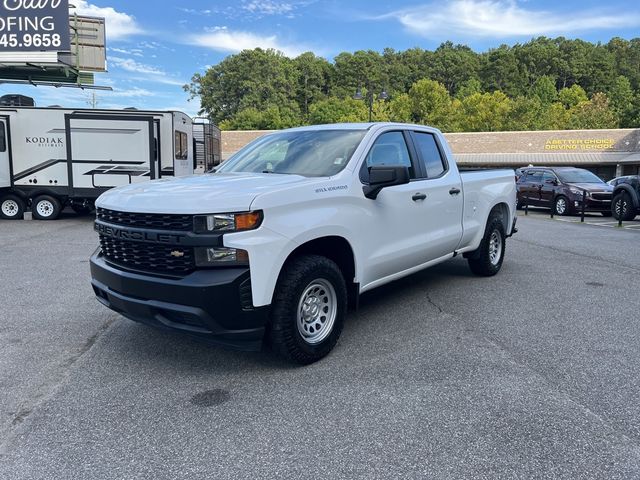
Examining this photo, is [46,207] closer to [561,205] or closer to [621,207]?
[621,207]

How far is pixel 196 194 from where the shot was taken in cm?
369

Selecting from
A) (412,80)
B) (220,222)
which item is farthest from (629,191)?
(412,80)

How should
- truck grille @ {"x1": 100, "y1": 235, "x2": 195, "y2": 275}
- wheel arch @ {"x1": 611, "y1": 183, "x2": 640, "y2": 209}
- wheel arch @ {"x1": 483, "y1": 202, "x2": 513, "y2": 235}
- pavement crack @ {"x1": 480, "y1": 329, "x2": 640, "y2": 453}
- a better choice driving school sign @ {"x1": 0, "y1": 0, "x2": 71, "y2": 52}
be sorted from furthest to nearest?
a better choice driving school sign @ {"x1": 0, "y1": 0, "x2": 71, "y2": 52}
wheel arch @ {"x1": 611, "y1": 183, "x2": 640, "y2": 209}
wheel arch @ {"x1": 483, "y1": 202, "x2": 513, "y2": 235}
truck grille @ {"x1": 100, "y1": 235, "x2": 195, "y2": 275}
pavement crack @ {"x1": 480, "y1": 329, "x2": 640, "y2": 453}

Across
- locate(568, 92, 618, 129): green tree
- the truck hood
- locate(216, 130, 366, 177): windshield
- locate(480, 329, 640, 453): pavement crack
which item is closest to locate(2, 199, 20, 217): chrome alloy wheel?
locate(216, 130, 366, 177): windshield

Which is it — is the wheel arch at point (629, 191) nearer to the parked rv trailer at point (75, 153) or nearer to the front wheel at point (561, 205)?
the front wheel at point (561, 205)

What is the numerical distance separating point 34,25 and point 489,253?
19.8m

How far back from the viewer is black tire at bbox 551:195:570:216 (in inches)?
696

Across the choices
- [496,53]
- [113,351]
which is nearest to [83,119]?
[113,351]

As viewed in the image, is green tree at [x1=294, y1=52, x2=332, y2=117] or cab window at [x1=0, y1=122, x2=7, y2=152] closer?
cab window at [x1=0, y1=122, x2=7, y2=152]

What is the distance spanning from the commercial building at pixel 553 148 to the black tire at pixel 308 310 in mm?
38377

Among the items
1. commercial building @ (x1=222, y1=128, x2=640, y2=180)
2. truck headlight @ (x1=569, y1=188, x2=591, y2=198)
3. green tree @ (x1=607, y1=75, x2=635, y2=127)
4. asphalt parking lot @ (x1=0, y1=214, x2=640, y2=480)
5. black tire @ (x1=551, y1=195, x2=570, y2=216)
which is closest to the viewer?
asphalt parking lot @ (x1=0, y1=214, x2=640, y2=480)

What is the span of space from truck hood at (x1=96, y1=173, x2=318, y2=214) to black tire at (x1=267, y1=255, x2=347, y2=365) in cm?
63

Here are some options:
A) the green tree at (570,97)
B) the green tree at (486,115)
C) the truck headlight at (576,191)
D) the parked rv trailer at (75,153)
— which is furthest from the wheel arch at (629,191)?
the green tree at (570,97)

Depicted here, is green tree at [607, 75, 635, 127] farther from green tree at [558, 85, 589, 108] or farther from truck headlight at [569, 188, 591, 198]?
truck headlight at [569, 188, 591, 198]
